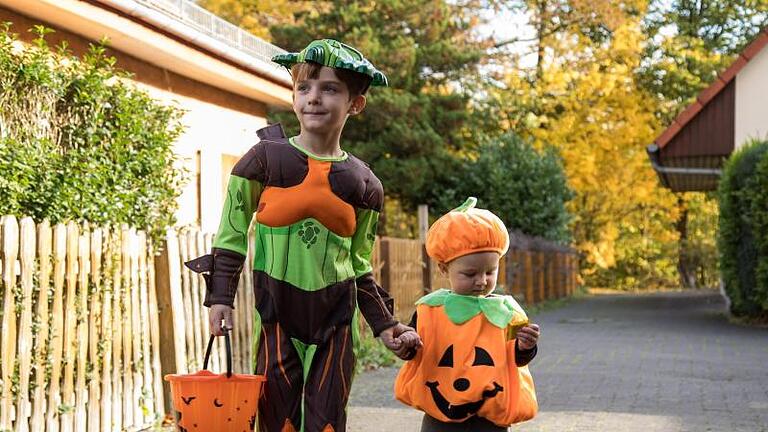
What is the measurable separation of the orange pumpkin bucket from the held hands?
2.17 ft

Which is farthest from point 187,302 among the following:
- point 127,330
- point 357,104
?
point 357,104

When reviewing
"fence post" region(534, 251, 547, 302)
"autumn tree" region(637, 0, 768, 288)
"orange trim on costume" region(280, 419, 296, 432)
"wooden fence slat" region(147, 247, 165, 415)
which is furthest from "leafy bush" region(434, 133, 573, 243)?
"orange trim on costume" region(280, 419, 296, 432)

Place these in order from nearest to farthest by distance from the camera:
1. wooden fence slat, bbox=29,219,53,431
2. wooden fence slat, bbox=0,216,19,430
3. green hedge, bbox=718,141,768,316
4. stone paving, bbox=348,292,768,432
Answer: wooden fence slat, bbox=0,216,19,430 < wooden fence slat, bbox=29,219,53,431 < stone paving, bbox=348,292,768,432 < green hedge, bbox=718,141,768,316

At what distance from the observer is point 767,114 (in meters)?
20.5

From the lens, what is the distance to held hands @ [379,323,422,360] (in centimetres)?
385

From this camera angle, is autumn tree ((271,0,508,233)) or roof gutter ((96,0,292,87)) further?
autumn tree ((271,0,508,233))

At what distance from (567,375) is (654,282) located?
34816 mm

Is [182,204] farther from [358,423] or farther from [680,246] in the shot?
[680,246]

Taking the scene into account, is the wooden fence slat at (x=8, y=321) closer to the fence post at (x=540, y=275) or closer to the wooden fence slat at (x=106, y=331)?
the wooden fence slat at (x=106, y=331)

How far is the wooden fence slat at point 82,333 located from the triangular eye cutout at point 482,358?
10.3 ft

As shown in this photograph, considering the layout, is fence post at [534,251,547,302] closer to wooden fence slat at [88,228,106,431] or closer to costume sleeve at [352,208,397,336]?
wooden fence slat at [88,228,106,431]

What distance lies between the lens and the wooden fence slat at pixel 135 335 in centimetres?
710

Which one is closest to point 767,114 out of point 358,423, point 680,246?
point 358,423

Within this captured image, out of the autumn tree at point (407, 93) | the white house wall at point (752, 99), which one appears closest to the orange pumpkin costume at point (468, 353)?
the white house wall at point (752, 99)
